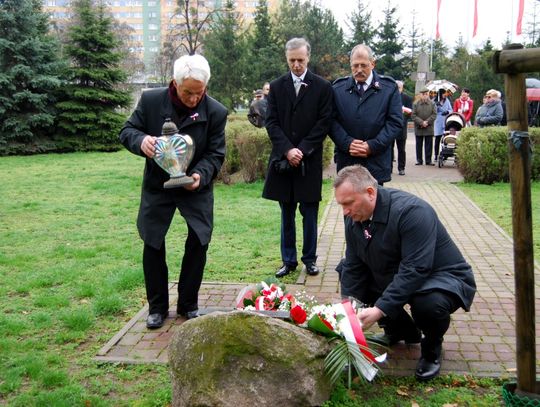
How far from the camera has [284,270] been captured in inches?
228

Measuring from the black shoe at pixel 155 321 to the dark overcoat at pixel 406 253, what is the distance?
1.68m

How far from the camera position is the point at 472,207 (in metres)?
9.54

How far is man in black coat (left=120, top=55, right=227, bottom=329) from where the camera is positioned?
425 cm

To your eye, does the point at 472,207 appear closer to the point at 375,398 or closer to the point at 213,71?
the point at 375,398

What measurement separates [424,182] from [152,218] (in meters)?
8.87

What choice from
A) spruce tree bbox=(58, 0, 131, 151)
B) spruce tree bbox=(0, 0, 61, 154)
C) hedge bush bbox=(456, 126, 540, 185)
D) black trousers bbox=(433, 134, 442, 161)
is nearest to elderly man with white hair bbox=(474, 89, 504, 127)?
black trousers bbox=(433, 134, 442, 161)

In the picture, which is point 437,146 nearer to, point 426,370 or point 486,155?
point 486,155

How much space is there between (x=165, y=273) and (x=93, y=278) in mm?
1639

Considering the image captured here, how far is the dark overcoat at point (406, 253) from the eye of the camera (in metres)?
3.40

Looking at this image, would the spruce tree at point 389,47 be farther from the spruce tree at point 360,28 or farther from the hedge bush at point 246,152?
the hedge bush at point 246,152

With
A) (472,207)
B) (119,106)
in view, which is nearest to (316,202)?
(472,207)

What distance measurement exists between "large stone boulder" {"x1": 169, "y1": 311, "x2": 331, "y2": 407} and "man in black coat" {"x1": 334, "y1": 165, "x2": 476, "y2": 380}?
539 millimetres

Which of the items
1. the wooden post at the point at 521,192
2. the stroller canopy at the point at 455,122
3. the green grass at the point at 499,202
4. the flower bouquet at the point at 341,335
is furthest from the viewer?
the stroller canopy at the point at 455,122

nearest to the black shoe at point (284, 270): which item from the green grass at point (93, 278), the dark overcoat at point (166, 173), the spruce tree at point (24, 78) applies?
the green grass at point (93, 278)
